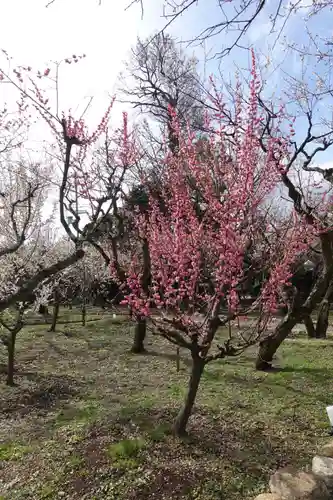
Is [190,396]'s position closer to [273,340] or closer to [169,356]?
[273,340]

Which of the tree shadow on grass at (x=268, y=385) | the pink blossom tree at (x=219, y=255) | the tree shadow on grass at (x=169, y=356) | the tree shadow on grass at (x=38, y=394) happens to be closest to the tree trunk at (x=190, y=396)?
the pink blossom tree at (x=219, y=255)

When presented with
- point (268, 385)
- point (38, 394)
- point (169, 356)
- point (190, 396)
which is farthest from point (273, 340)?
point (38, 394)

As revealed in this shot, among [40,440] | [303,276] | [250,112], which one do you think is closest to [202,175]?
[250,112]

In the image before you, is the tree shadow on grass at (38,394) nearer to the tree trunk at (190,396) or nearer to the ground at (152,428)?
the ground at (152,428)

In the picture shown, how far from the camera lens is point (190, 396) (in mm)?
4453

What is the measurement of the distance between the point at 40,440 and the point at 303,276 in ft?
57.8

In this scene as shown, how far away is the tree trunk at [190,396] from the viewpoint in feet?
14.3

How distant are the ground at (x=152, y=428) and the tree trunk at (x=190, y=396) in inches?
A: 5.2

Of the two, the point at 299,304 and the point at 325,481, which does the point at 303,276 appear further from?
the point at 325,481

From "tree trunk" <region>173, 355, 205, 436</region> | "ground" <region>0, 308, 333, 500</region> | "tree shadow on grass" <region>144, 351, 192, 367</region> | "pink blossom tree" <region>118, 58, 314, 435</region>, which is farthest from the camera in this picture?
"tree shadow on grass" <region>144, 351, 192, 367</region>

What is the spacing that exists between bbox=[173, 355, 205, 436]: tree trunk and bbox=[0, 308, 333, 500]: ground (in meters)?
0.13

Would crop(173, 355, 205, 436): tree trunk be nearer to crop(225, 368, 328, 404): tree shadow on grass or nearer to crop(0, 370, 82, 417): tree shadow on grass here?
crop(225, 368, 328, 404): tree shadow on grass

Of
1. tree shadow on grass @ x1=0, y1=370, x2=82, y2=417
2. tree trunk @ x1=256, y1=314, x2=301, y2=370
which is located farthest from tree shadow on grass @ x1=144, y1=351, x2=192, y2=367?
tree shadow on grass @ x1=0, y1=370, x2=82, y2=417

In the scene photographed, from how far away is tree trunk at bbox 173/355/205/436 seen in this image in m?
4.35
